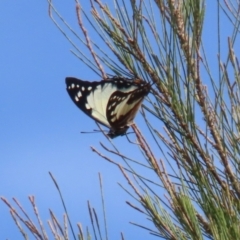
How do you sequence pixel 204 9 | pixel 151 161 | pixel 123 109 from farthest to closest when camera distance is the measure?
pixel 123 109 → pixel 151 161 → pixel 204 9

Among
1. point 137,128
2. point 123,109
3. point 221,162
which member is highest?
point 123,109

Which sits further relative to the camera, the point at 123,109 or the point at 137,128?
the point at 123,109

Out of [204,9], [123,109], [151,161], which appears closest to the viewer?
[204,9]

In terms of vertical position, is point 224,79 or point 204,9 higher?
point 204,9

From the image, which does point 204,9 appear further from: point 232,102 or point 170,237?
point 170,237

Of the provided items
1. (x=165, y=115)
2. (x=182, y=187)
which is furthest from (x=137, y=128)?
(x=182, y=187)

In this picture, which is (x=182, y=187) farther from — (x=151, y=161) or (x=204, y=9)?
(x=204, y=9)

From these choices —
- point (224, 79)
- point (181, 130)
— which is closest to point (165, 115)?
point (181, 130)
